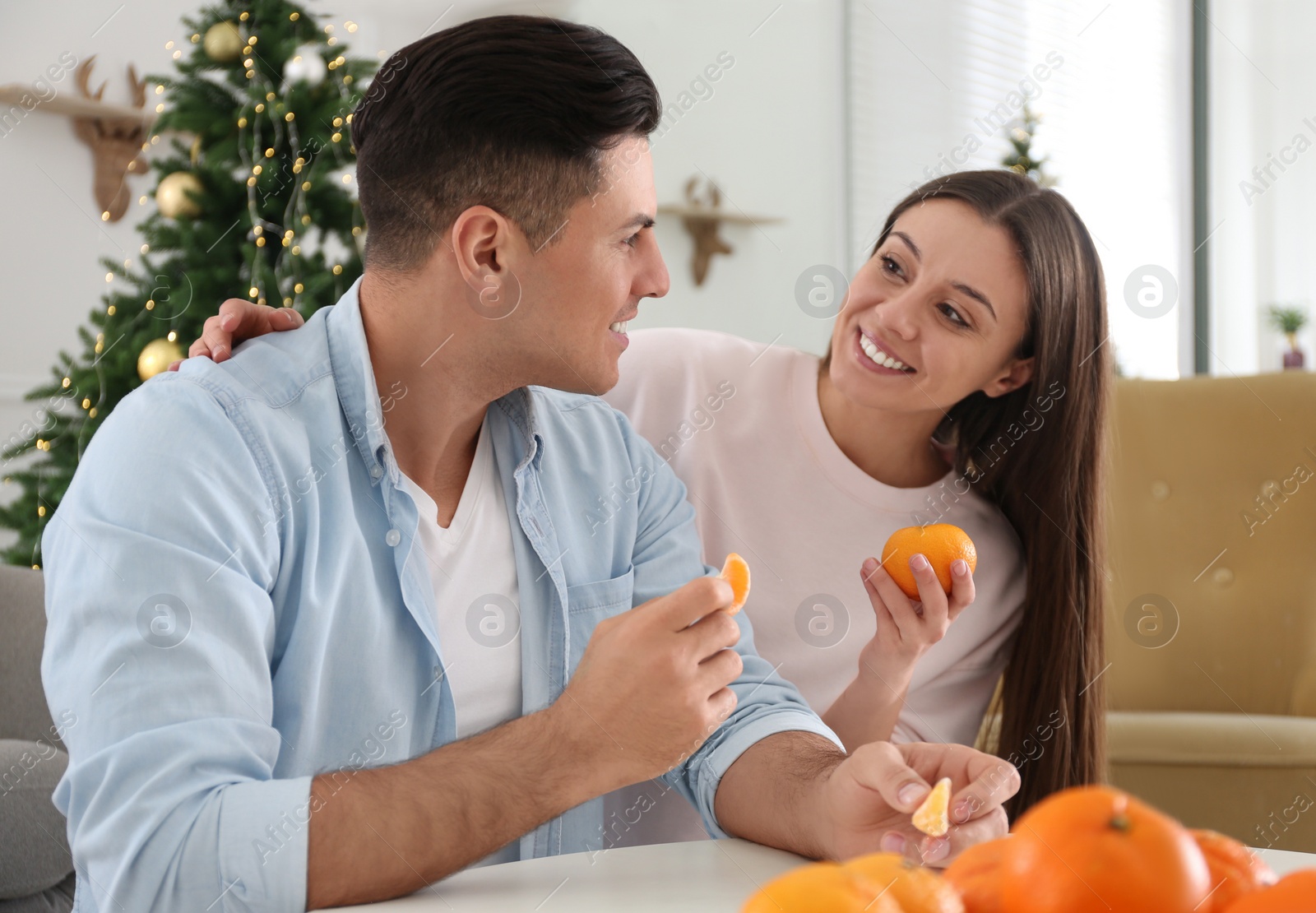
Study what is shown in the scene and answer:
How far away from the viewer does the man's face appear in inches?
48.4

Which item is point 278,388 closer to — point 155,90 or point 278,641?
point 278,641

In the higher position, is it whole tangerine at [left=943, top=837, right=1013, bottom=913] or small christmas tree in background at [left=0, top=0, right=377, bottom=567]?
small christmas tree in background at [left=0, top=0, right=377, bottom=567]

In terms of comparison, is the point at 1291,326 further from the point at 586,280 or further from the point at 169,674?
the point at 169,674

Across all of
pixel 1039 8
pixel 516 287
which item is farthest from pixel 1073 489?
pixel 1039 8

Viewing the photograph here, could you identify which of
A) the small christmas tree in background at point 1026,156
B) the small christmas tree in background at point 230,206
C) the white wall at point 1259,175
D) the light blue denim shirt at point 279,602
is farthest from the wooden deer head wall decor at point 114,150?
the white wall at point 1259,175

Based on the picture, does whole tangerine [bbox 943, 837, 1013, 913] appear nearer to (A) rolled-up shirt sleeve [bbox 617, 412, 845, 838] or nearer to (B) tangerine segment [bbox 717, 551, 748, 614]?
(B) tangerine segment [bbox 717, 551, 748, 614]

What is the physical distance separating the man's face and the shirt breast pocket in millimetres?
234

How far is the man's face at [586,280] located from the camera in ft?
4.03

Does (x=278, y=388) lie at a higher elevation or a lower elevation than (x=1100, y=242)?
lower

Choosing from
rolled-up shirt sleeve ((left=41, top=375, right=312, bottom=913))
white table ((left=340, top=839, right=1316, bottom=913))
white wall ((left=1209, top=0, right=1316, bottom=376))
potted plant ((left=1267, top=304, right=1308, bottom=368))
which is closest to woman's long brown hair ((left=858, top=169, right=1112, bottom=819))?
white table ((left=340, top=839, right=1316, bottom=913))

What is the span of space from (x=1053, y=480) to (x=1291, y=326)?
2.99m

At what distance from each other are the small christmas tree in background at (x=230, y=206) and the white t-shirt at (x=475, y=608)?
5.08 feet

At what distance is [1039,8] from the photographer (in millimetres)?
4602

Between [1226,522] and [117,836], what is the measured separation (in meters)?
2.44
